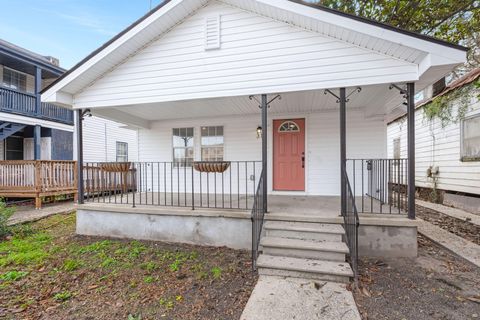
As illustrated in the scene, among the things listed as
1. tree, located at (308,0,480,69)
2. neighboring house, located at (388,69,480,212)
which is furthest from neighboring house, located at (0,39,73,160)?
neighboring house, located at (388,69,480,212)

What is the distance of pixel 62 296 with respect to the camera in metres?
3.07

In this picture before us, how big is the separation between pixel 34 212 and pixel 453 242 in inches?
432

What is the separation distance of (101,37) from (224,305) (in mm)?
26778

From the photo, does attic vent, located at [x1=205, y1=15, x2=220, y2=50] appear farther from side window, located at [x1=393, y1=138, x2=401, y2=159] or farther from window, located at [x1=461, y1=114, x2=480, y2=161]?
side window, located at [x1=393, y1=138, x2=401, y2=159]

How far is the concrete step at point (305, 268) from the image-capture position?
3170 millimetres

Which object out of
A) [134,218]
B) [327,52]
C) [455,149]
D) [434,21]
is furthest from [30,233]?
[455,149]

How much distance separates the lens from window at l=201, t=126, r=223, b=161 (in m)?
7.59

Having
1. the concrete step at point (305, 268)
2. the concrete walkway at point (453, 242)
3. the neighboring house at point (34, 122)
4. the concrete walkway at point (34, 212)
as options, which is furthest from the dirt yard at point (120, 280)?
the neighboring house at point (34, 122)

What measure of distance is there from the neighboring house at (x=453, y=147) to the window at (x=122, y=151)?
14.8 meters

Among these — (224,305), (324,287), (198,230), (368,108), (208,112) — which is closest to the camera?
(224,305)

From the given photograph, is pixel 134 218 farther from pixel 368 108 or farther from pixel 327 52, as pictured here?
pixel 368 108

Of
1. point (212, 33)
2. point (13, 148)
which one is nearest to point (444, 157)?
point (212, 33)

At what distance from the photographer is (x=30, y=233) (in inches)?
225

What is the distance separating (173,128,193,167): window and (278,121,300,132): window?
2.93 metres
